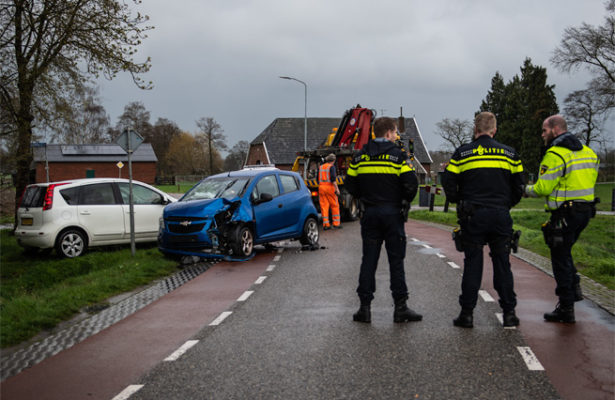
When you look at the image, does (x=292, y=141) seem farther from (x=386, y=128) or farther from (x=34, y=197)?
(x=386, y=128)

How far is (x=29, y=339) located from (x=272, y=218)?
6110 mm

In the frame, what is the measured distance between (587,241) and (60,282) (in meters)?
13.4

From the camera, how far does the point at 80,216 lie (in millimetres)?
11609

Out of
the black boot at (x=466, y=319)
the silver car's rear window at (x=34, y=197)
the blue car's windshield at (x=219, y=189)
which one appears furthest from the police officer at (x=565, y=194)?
the silver car's rear window at (x=34, y=197)

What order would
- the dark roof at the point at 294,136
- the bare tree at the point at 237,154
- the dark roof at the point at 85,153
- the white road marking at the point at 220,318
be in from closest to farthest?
the white road marking at the point at 220,318, the dark roof at the point at 294,136, the dark roof at the point at 85,153, the bare tree at the point at 237,154

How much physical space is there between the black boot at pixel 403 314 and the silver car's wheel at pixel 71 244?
26.1 feet

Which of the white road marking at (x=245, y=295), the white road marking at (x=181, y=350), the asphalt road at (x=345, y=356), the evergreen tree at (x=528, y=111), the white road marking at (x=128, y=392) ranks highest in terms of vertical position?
the evergreen tree at (x=528, y=111)

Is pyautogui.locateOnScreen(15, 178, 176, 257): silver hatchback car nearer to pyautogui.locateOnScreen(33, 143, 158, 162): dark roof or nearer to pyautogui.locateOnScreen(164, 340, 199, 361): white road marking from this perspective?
pyautogui.locateOnScreen(164, 340, 199, 361): white road marking

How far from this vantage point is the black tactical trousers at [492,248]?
552cm

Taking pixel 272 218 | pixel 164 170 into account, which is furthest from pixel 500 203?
pixel 164 170

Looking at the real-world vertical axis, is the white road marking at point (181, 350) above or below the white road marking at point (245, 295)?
above

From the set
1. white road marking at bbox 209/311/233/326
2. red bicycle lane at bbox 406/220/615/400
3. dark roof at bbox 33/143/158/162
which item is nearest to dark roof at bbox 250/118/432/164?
dark roof at bbox 33/143/158/162

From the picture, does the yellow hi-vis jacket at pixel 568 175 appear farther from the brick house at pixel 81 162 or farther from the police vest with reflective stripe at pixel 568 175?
the brick house at pixel 81 162

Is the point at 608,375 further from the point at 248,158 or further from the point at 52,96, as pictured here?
the point at 248,158
